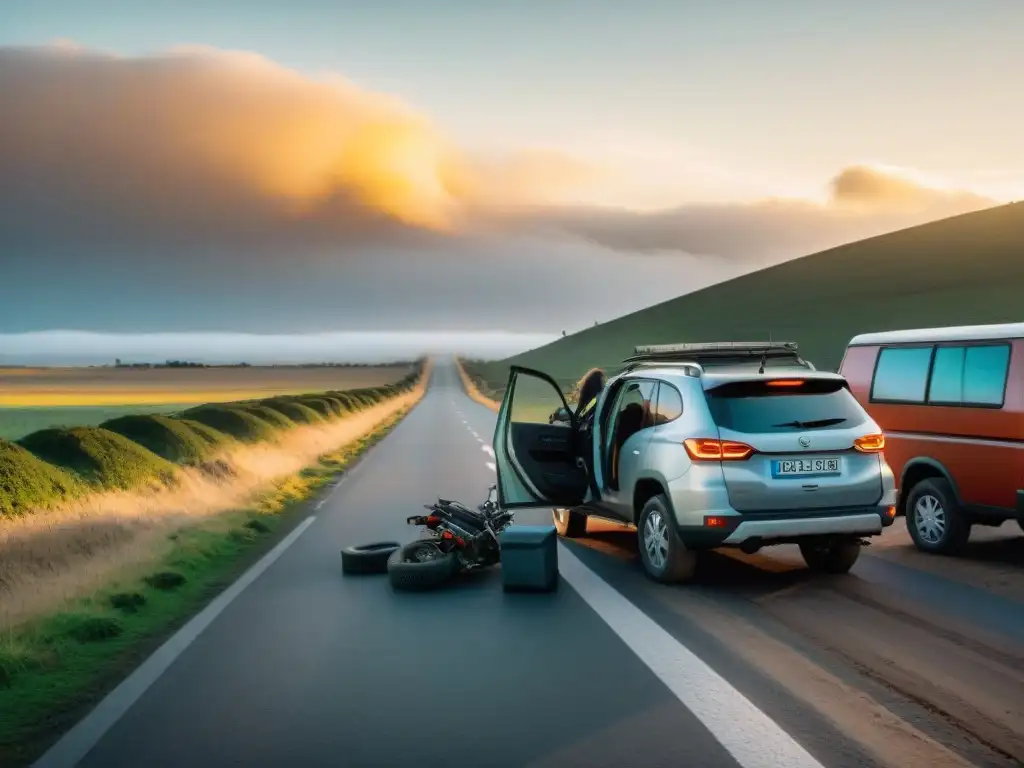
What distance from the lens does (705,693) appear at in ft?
19.7

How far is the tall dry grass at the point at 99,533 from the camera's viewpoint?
8.94m

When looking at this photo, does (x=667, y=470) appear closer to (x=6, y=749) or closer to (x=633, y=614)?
(x=633, y=614)

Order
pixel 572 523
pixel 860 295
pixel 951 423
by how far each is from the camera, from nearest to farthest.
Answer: pixel 951 423, pixel 572 523, pixel 860 295

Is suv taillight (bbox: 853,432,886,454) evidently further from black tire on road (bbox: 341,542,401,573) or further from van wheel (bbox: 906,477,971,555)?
black tire on road (bbox: 341,542,401,573)

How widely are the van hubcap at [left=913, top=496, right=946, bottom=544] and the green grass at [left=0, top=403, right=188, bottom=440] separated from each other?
34682 mm

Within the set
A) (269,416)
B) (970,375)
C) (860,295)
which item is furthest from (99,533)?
(860,295)

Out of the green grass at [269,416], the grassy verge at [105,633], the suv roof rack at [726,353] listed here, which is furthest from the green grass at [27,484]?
the green grass at [269,416]

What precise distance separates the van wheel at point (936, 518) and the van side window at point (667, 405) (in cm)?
331

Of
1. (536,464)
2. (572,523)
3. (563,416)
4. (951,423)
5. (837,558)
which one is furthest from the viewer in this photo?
(572,523)

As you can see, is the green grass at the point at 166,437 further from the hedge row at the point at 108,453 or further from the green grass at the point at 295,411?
the green grass at the point at 295,411

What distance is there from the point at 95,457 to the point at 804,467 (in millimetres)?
9467

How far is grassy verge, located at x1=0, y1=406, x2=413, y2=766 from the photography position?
19.3ft

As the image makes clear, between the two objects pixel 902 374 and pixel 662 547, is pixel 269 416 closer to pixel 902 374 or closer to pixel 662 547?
pixel 902 374

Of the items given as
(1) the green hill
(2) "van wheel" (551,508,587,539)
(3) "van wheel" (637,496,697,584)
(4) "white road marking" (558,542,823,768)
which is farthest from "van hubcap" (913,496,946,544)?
(1) the green hill
